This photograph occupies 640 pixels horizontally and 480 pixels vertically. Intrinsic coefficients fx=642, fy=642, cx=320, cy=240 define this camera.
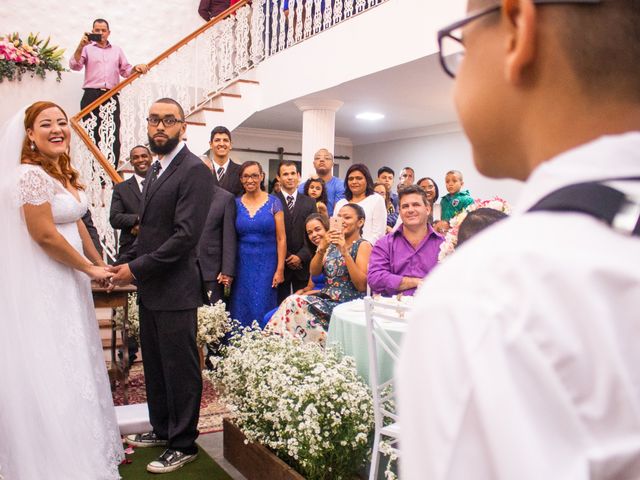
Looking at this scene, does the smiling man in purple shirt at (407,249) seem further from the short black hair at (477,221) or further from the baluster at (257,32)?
the baluster at (257,32)

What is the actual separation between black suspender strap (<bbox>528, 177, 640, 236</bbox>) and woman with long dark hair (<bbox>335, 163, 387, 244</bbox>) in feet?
17.3

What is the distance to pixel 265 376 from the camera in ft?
11.2

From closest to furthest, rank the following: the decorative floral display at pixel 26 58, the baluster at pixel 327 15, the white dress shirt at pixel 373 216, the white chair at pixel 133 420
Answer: the white chair at pixel 133 420, the white dress shirt at pixel 373 216, the baluster at pixel 327 15, the decorative floral display at pixel 26 58

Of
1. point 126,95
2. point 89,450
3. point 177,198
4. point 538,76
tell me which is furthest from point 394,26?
point 538,76

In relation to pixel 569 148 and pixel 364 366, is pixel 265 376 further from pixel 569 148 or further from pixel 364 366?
pixel 569 148

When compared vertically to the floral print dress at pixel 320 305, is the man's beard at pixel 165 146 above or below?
above

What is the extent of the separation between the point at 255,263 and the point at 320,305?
1053 mm

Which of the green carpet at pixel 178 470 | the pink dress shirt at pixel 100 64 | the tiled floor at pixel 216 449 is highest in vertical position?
the pink dress shirt at pixel 100 64

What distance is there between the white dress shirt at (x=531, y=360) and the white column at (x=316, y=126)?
30.3 ft

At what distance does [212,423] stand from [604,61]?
14.2 feet

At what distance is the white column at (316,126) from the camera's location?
9.71m

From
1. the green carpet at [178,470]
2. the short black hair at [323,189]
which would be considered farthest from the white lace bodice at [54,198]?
the short black hair at [323,189]

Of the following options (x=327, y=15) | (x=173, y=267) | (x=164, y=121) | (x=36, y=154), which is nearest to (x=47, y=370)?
(x=173, y=267)

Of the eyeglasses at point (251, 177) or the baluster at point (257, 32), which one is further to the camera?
the baluster at point (257, 32)
